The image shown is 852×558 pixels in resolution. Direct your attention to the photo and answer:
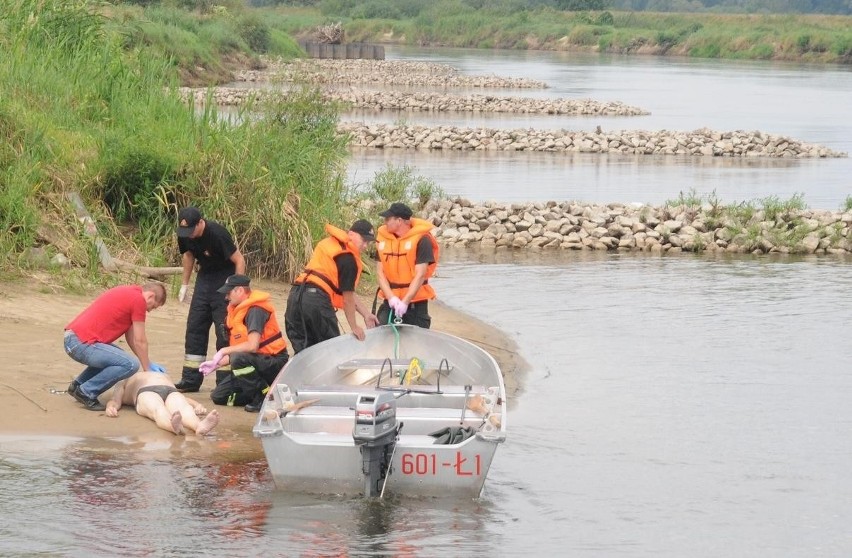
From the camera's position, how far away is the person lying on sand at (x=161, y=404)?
10.4 meters

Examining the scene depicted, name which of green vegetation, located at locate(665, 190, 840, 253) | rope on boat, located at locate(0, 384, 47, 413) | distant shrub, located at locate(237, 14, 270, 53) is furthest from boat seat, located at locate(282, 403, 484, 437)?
distant shrub, located at locate(237, 14, 270, 53)

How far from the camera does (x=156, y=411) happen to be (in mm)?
10555

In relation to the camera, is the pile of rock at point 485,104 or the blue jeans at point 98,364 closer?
the blue jeans at point 98,364

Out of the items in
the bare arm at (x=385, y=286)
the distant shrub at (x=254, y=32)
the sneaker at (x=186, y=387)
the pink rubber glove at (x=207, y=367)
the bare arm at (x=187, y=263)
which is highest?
the distant shrub at (x=254, y=32)

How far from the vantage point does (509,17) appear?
135000 mm

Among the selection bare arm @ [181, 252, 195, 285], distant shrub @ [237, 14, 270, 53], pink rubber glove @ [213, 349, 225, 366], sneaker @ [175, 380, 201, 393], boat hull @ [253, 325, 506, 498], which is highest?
distant shrub @ [237, 14, 270, 53]

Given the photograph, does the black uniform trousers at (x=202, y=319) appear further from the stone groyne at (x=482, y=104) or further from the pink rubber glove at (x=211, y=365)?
the stone groyne at (x=482, y=104)

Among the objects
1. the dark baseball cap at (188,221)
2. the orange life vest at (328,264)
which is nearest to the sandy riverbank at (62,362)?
the orange life vest at (328,264)

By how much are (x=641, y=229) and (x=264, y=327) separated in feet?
44.2

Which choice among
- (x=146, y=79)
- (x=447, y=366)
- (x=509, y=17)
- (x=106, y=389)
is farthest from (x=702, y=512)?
(x=509, y=17)

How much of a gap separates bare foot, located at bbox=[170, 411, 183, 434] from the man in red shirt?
0.58 m

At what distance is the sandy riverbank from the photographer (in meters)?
10.6

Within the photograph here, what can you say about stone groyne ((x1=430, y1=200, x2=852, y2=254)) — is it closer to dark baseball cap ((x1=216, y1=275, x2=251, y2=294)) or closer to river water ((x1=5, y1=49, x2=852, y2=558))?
river water ((x1=5, y1=49, x2=852, y2=558))

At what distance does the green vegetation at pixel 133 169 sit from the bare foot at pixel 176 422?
451cm
